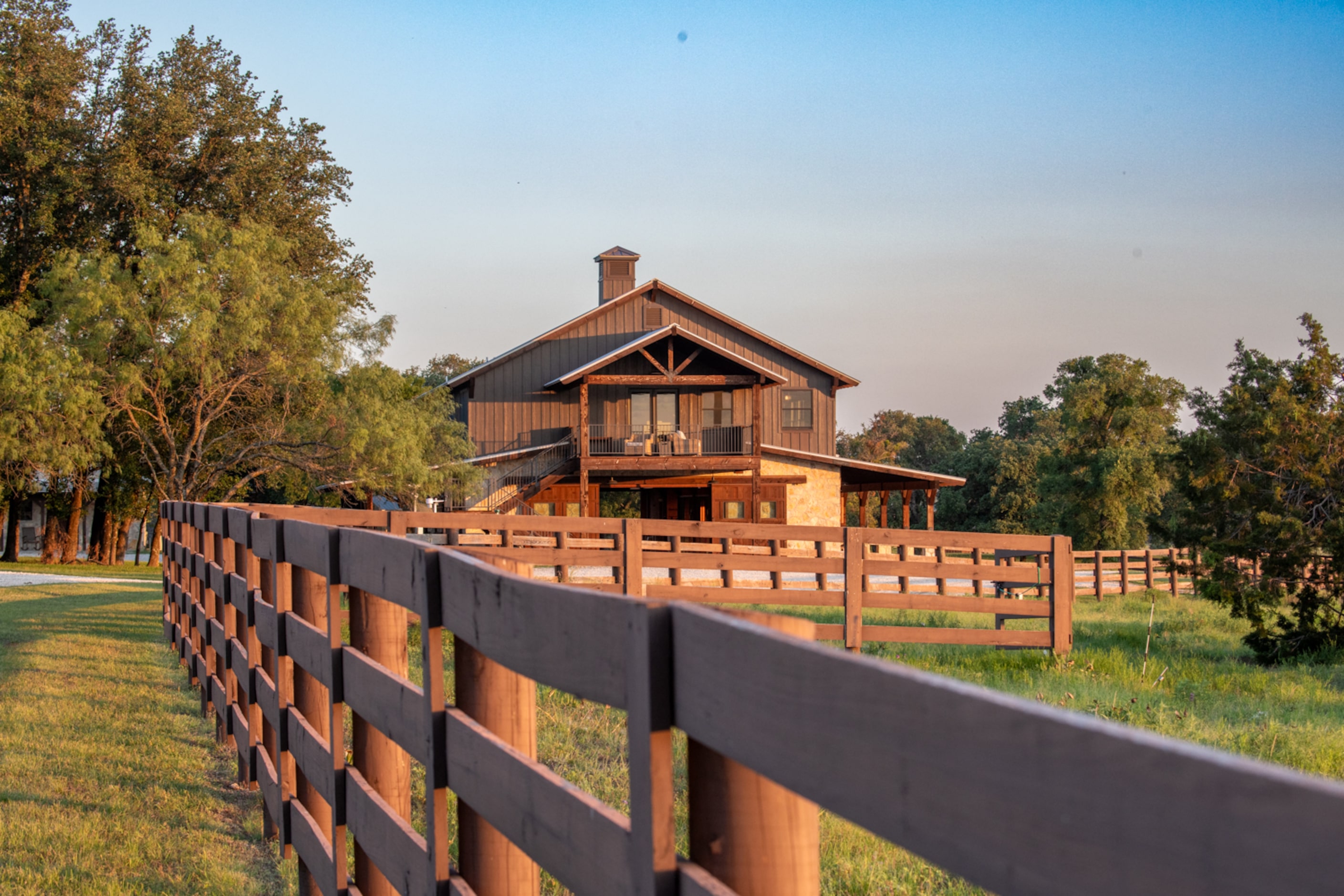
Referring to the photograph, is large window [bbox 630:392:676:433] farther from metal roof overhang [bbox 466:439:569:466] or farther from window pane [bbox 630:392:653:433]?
metal roof overhang [bbox 466:439:569:466]

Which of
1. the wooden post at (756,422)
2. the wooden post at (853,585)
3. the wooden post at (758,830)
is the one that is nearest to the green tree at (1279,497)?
the wooden post at (853,585)

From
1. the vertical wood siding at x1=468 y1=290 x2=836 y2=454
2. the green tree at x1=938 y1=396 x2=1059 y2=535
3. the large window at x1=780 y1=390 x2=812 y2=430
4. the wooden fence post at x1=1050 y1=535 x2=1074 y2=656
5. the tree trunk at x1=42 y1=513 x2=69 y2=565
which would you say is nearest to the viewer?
the wooden fence post at x1=1050 y1=535 x2=1074 y2=656

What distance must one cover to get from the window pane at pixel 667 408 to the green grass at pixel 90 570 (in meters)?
15.1

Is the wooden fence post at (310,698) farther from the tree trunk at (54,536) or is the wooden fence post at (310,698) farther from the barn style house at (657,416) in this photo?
the tree trunk at (54,536)

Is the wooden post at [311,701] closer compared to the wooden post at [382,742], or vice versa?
the wooden post at [382,742]

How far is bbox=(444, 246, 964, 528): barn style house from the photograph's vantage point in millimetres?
32438

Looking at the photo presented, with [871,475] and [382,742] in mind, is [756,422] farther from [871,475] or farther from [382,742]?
[382,742]

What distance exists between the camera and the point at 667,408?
35.5m

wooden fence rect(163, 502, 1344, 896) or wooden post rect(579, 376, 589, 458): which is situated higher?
wooden post rect(579, 376, 589, 458)

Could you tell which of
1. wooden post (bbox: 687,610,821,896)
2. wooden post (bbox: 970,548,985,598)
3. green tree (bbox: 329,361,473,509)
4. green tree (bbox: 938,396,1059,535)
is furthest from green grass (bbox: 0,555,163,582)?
green tree (bbox: 938,396,1059,535)

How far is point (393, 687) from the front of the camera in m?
3.14

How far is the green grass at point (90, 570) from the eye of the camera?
26.4 m

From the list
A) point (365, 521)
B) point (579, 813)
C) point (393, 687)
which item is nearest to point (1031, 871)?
point (579, 813)

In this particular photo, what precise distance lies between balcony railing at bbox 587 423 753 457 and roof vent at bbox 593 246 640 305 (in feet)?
16.5
